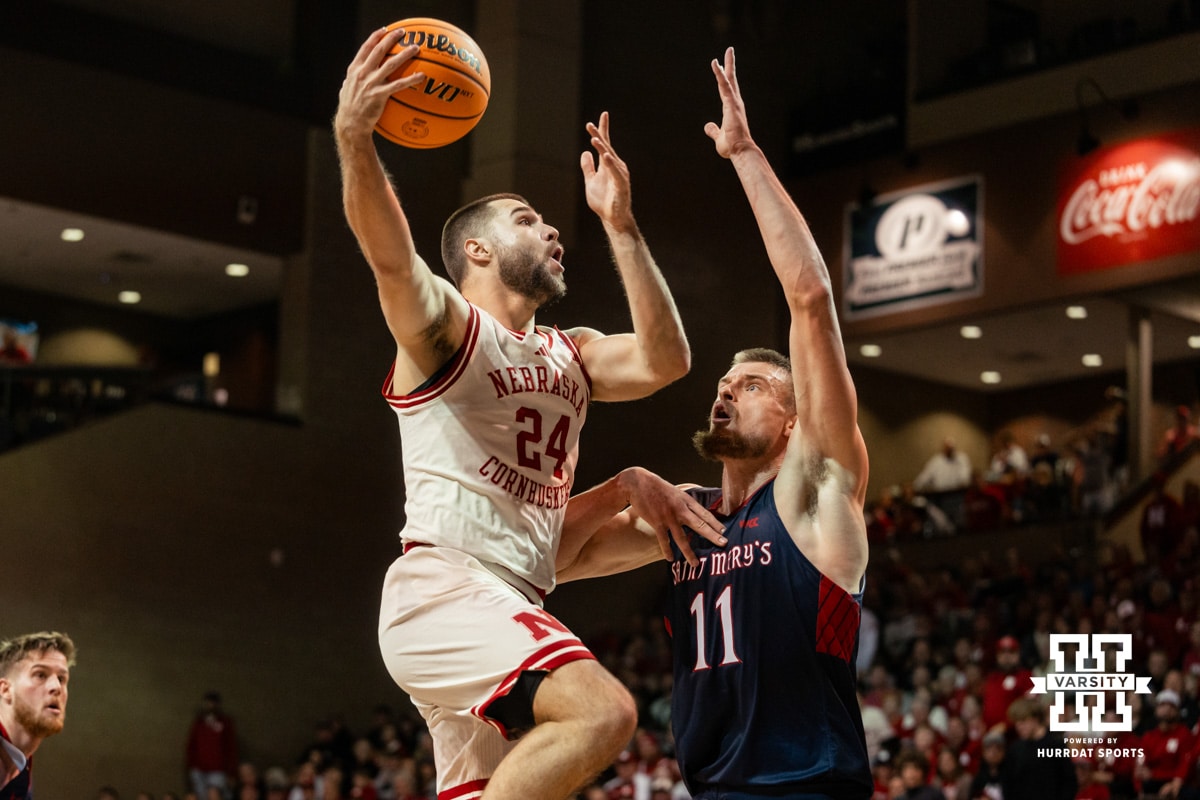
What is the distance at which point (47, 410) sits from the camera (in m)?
18.6

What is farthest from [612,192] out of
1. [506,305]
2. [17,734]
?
[17,734]

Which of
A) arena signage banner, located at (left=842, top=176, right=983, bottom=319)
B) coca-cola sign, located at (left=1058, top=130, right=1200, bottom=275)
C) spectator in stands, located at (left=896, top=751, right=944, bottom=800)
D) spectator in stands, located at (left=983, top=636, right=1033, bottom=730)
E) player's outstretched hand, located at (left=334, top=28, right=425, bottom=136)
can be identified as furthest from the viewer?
arena signage banner, located at (left=842, top=176, right=983, bottom=319)

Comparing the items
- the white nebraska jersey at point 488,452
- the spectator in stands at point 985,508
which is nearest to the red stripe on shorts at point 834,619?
the white nebraska jersey at point 488,452

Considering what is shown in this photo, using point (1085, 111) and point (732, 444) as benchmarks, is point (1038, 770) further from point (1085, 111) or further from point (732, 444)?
point (1085, 111)

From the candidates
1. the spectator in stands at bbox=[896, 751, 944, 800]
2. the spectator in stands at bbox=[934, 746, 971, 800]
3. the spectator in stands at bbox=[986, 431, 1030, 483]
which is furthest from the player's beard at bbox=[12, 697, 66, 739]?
the spectator in stands at bbox=[986, 431, 1030, 483]

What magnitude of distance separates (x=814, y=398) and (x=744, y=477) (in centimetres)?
55

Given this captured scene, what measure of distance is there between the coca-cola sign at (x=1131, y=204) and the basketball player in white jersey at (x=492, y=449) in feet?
52.8

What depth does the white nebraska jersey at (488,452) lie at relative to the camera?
479 cm

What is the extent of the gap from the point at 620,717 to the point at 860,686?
12727mm

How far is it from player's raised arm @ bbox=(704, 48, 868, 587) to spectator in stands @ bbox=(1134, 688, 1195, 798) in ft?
25.1

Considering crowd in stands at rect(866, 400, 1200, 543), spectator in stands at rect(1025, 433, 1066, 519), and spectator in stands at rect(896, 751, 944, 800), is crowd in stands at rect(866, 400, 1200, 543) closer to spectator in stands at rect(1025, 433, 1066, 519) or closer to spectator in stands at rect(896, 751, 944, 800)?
spectator in stands at rect(1025, 433, 1066, 519)

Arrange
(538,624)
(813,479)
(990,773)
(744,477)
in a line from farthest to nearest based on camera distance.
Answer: (990,773)
(744,477)
(813,479)
(538,624)

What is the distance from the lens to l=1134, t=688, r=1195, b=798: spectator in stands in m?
11.5

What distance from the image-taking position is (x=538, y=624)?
4.49 m
